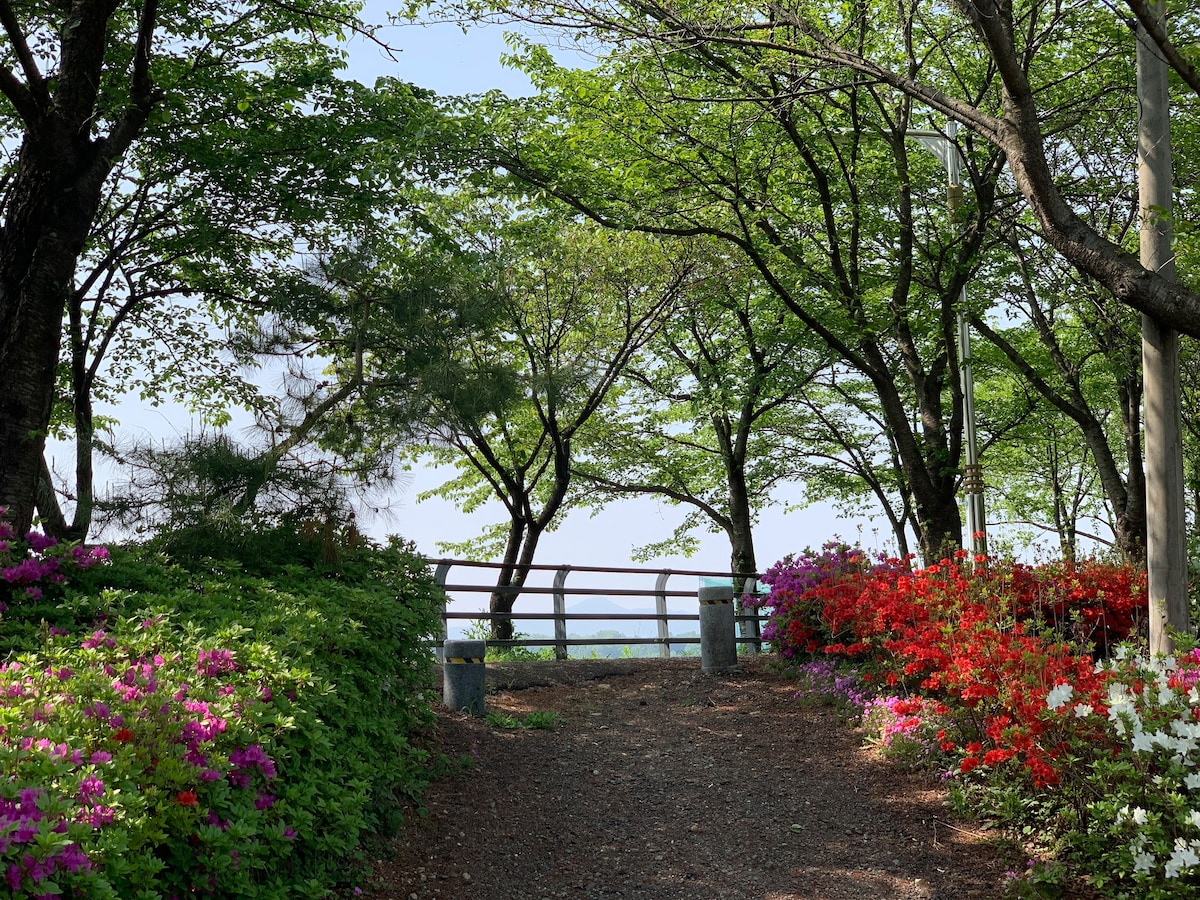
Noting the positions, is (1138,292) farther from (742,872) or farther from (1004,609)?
(742,872)

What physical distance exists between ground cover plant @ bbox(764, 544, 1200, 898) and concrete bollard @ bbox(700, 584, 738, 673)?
1.47 meters

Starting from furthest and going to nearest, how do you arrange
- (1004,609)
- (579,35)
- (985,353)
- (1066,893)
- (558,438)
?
1. (985,353)
2. (558,438)
3. (579,35)
4. (1004,609)
5. (1066,893)

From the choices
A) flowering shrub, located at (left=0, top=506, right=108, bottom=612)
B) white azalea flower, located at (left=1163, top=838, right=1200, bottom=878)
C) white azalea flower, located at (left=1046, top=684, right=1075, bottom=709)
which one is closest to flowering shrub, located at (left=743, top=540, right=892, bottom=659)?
white azalea flower, located at (left=1046, top=684, right=1075, bottom=709)

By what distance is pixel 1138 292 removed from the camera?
23.1 feet

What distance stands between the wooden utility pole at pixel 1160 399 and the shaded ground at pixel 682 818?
2.16m

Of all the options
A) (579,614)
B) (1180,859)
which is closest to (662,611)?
(579,614)

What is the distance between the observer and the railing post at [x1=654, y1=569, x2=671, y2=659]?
1416cm

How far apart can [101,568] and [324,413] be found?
2.36 meters

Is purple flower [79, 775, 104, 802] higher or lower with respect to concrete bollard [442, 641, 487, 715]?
higher

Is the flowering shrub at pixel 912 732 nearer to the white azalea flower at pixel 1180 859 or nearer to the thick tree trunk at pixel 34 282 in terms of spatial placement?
the white azalea flower at pixel 1180 859

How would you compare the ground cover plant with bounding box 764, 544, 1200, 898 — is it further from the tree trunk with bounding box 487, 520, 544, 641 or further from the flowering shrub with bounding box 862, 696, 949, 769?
the tree trunk with bounding box 487, 520, 544, 641

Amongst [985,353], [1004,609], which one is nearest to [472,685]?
[1004,609]

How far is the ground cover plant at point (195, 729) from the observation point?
3111 mm

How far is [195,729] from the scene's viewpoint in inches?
148
